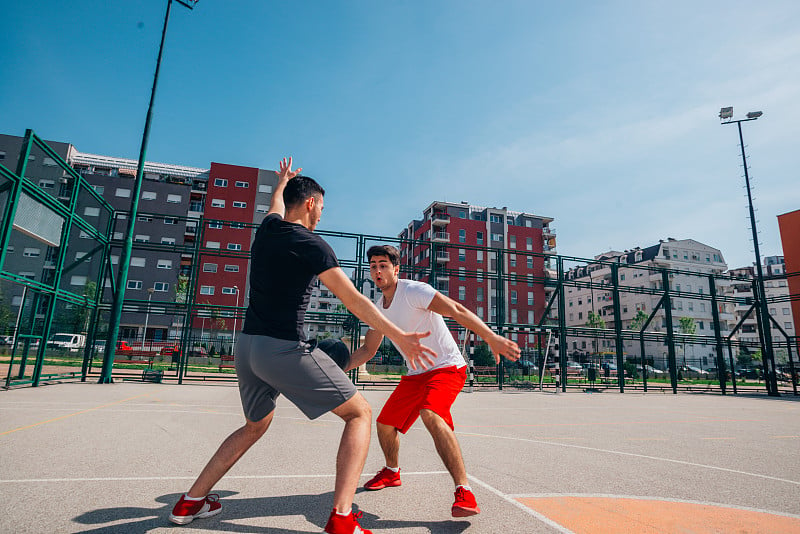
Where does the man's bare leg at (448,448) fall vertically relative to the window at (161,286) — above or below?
below

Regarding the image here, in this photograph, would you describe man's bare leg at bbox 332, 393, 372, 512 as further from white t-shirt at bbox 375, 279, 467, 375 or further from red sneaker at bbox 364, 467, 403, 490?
red sneaker at bbox 364, 467, 403, 490

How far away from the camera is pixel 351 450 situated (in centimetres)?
247

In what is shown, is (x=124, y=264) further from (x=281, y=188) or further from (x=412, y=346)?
(x=412, y=346)

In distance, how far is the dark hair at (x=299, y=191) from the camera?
9.27 ft

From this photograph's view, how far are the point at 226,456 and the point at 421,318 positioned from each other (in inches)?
63.1

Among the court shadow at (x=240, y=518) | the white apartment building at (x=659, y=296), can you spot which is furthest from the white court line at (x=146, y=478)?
the white apartment building at (x=659, y=296)

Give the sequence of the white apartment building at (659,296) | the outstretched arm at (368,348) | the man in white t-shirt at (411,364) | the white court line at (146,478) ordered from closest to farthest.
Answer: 1. the man in white t-shirt at (411,364)
2. the white court line at (146,478)
3. the outstretched arm at (368,348)
4. the white apartment building at (659,296)

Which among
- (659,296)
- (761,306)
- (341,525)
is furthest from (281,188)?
(659,296)

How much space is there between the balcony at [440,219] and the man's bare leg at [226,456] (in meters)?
58.8

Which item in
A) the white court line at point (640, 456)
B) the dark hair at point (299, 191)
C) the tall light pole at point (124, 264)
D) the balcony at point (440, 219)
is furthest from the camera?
the balcony at point (440, 219)

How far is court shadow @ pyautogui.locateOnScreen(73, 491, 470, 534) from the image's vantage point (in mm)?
2520

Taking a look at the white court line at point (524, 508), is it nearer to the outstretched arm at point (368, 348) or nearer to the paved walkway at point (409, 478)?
the paved walkway at point (409, 478)

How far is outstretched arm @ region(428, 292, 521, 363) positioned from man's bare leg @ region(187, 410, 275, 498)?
134 centimetres

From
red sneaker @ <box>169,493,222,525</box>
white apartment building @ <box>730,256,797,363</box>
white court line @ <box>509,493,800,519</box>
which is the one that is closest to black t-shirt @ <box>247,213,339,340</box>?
red sneaker @ <box>169,493,222,525</box>
